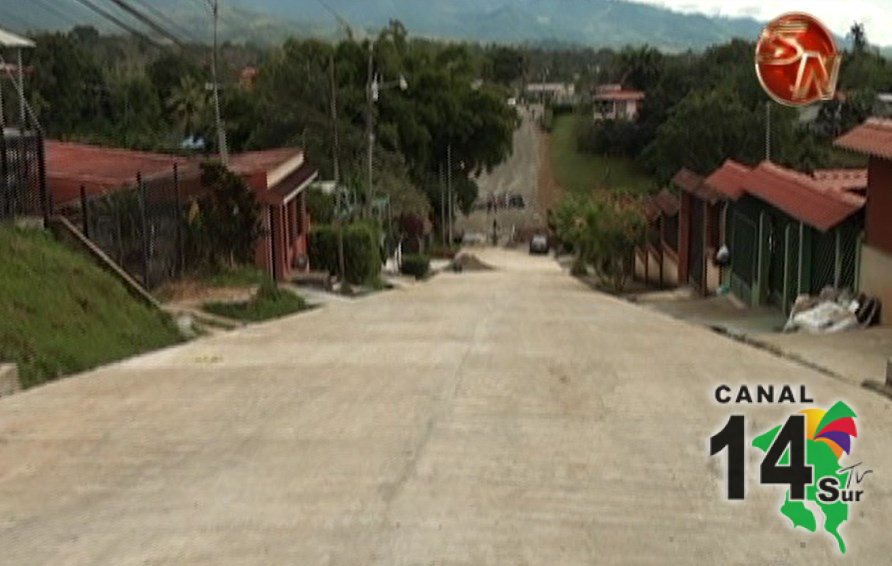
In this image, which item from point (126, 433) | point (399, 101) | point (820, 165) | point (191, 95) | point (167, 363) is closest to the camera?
point (126, 433)

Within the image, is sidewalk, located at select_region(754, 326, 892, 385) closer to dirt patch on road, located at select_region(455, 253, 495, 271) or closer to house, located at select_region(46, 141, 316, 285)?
house, located at select_region(46, 141, 316, 285)

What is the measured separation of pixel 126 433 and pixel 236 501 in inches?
101

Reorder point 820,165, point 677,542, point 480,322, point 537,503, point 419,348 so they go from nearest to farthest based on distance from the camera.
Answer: point 677,542
point 537,503
point 419,348
point 480,322
point 820,165

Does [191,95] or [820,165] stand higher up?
[191,95]

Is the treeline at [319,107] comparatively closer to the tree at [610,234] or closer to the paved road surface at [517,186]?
the tree at [610,234]

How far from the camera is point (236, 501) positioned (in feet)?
22.9

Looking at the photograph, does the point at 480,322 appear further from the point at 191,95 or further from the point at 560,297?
the point at 191,95

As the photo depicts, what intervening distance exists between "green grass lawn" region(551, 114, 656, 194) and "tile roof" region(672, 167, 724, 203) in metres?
59.2

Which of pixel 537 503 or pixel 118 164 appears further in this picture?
pixel 118 164

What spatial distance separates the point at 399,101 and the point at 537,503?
55.0 meters

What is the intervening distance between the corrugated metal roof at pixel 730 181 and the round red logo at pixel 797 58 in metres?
3.39

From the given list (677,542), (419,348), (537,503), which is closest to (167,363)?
(419,348)

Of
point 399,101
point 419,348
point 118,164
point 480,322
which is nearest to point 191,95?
point 399,101

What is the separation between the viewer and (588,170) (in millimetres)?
104375
